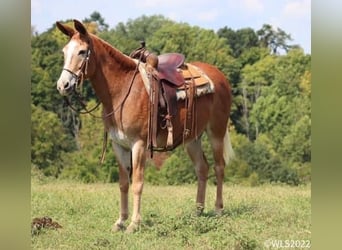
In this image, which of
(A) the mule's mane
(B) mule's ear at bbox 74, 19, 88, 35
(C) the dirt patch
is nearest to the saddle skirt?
(A) the mule's mane

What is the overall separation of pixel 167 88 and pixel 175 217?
3.54ft

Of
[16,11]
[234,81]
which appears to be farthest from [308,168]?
[16,11]

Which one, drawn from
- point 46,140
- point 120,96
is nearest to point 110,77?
point 120,96

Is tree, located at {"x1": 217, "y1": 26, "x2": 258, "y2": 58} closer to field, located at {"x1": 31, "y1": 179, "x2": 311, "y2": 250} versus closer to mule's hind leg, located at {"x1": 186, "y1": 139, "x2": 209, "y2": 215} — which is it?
mule's hind leg, located at {"x1": 186, "y1": 139, "x2": 209, "y2": 215}

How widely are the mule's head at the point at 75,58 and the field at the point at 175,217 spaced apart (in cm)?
111

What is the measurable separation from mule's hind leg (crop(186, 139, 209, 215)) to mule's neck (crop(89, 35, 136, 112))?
91 cm

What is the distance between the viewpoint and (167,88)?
501 cm

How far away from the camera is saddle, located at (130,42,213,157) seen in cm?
492

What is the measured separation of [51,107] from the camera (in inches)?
219

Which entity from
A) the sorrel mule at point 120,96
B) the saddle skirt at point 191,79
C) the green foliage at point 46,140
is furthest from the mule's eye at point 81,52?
the green foliage at point 46,140

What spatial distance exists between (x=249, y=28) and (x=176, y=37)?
0.70 metres

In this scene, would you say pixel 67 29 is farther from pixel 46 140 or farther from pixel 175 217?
pixel 175 217

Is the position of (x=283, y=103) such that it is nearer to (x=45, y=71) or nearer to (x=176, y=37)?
(x=176, y=37)

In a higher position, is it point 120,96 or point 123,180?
point 120,96
